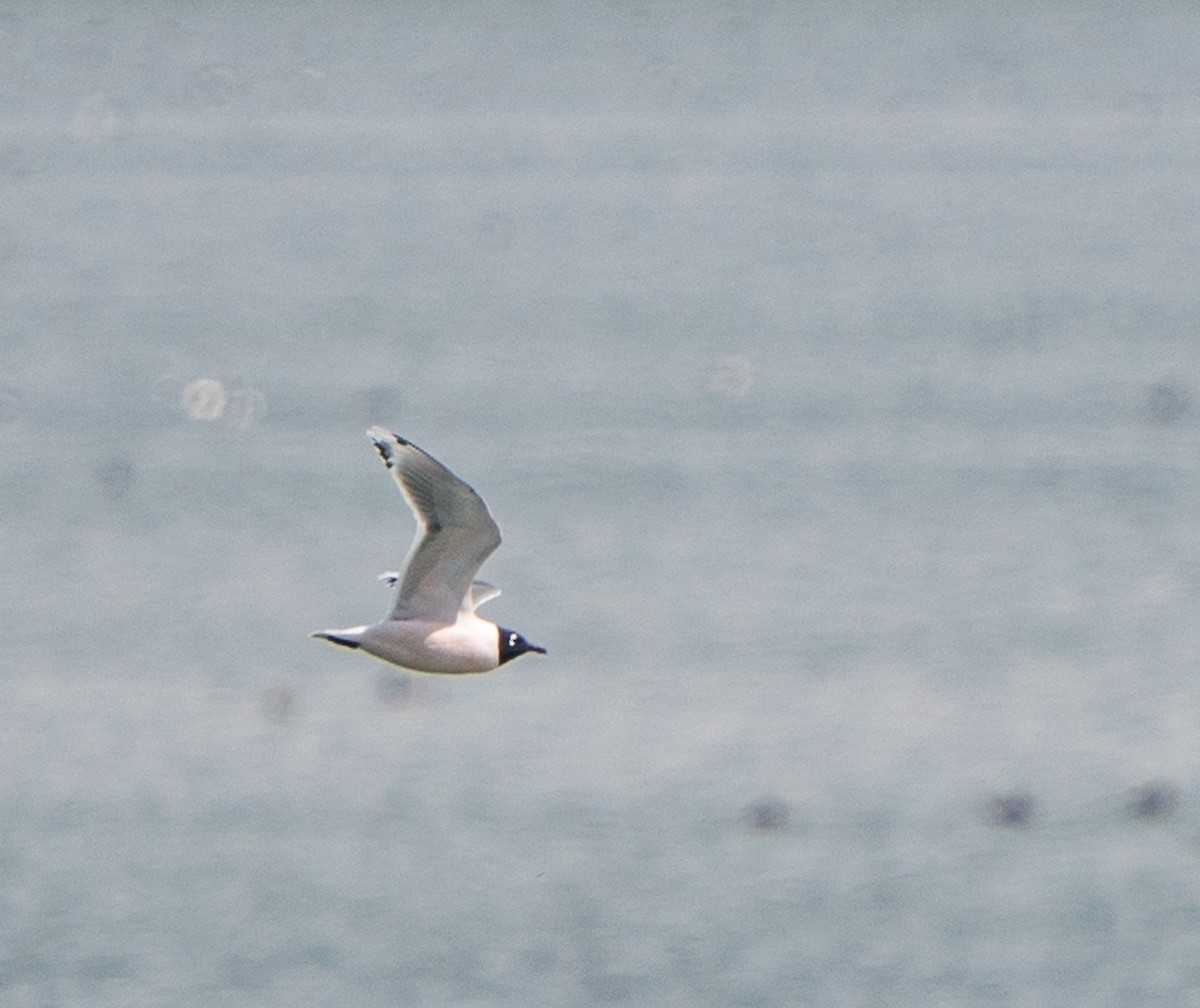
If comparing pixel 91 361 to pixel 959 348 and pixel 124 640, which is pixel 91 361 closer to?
pixel 124 640

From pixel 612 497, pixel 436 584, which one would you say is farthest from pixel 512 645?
pixel 612 497

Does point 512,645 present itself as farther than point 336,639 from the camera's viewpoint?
Yes

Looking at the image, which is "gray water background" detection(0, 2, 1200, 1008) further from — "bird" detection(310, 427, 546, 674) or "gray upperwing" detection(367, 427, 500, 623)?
"gray upperwing" detection(367, 427, 500, 623)

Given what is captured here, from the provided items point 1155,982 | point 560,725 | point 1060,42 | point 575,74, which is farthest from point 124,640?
point 1060,42

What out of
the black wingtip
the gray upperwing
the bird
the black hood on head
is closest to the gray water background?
the black hood on head

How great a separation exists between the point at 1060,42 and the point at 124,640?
9981mm

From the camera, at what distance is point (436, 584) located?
654 cm

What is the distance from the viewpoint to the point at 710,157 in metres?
16.2

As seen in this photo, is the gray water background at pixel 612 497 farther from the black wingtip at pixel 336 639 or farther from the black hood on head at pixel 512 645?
the black wingtip at pixel 336 639

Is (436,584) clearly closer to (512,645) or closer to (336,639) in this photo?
(336,639)

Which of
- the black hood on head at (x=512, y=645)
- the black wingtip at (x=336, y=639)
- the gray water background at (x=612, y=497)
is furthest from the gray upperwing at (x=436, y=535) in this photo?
the gray water background at (x=612, y=497)

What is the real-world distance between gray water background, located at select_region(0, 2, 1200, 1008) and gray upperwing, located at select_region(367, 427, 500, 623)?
11.5 feet

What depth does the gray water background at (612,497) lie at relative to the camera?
32.9ft

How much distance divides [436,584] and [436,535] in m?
0.21
